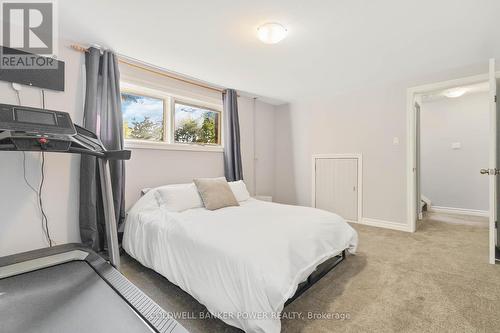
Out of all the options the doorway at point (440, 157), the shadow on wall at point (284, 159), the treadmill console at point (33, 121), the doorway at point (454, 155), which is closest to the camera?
the treadmill console at point (33, 121)

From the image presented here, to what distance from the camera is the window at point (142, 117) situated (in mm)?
2883

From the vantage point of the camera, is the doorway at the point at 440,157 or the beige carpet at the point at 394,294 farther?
the doorway at the point at 440,157

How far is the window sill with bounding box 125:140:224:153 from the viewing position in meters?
2.77

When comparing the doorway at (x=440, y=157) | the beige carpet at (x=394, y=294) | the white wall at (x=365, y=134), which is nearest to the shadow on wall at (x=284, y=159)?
the white wall at (x=365, y=134)

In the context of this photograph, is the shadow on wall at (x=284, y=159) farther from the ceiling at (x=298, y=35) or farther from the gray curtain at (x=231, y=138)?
the ceiling at (x=298, y=35)

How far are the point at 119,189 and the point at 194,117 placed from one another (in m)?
1.56

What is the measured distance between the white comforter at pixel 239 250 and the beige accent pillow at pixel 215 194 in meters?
0.14

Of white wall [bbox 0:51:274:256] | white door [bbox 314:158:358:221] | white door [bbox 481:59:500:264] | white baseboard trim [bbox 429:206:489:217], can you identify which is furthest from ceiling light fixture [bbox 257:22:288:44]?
white baseboard trim [bbox 429:206:489:217]

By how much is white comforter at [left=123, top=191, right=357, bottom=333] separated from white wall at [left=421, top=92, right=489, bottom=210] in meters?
3.77

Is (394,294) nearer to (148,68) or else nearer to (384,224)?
(384,224)

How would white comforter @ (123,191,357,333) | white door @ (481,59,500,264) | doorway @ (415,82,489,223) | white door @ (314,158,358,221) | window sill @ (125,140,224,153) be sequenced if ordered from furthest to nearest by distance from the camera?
doorway @ (415,82,489,223) < white door @ (314,158,358,221) < window sill @ (125,140,224,153) < white door @ (481,59,500,264) < white comforter @ (123,191,357,333)

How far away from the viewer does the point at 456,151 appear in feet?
14.9

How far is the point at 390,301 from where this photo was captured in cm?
167

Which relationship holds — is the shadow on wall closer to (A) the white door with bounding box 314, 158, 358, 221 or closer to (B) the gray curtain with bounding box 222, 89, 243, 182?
(A) the white door with bounding box 314, 158, 358, 221
